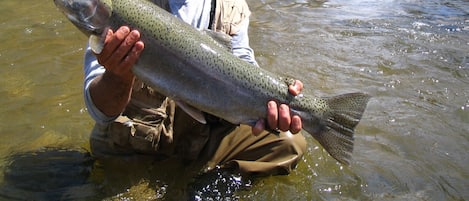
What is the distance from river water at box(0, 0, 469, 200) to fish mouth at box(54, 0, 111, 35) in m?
1.12

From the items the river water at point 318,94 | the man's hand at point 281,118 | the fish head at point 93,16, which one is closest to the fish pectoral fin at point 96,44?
the fish head at point 93,16

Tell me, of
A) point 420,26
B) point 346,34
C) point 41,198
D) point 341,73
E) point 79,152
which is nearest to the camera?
point 41,198

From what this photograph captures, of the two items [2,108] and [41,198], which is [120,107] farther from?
[2,108]

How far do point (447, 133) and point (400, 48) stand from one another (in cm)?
262

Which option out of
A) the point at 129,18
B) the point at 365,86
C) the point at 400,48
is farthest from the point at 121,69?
the point at 400,48

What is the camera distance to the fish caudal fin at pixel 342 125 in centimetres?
269

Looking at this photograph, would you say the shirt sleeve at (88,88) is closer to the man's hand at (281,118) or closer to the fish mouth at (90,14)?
the fish mouth at (90,14)

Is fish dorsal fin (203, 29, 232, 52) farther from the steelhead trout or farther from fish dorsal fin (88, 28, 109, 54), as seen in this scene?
fish dorsal fin (88, 28, 109, 54)

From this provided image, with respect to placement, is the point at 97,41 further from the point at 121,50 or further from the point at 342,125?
the point at 342,125

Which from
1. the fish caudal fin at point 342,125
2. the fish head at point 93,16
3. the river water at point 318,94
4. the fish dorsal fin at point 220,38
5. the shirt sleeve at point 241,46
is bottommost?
the river water at point 318,94

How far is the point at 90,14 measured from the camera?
2432 mm

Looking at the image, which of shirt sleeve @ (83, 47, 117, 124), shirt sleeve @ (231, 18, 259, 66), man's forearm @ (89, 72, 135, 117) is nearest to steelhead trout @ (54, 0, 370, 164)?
man's forearm @ (89, 72, 135, 117)

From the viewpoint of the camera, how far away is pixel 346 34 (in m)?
7.04

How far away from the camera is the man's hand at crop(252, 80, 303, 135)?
8.44 feet
